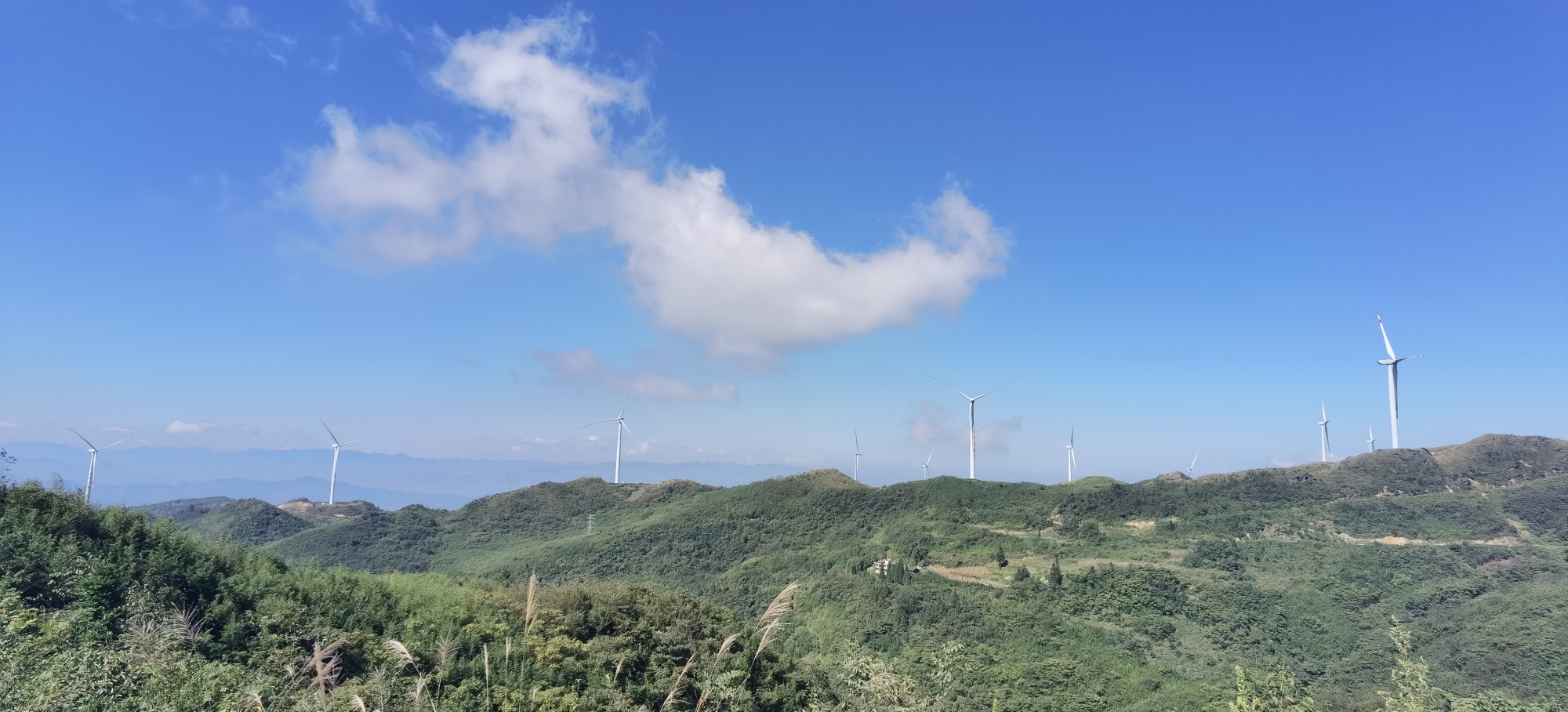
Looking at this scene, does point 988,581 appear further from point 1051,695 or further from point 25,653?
point 25,653

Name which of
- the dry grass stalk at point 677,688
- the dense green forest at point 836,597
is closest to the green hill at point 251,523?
the dense green forest at point 836,597

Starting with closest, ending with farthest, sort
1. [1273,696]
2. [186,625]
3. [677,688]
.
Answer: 1. [677,688]
2. [186,625]
3. [1273,696]

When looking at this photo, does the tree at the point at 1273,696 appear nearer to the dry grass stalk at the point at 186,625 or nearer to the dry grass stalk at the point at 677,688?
the dry grass stalk at the point at 677,688

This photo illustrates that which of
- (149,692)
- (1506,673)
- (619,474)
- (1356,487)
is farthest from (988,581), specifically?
(619,474)

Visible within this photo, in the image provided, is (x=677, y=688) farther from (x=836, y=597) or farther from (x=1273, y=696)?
(x=836, y=597)

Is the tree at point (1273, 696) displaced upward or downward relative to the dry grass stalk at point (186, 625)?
downward

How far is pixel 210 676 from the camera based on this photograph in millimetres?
11641

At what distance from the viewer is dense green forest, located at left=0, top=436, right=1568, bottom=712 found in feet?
53.0

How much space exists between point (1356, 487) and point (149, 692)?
10758cm

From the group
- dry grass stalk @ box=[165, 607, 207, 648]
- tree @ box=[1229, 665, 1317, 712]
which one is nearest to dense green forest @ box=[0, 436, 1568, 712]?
dry grass stalk @ box=[165, 607, 207, 648]

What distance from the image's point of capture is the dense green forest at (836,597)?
1616 centimetres

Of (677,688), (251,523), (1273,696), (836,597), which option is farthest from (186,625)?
(251,523)

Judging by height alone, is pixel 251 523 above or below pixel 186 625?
below

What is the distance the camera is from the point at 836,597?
2313 inches
